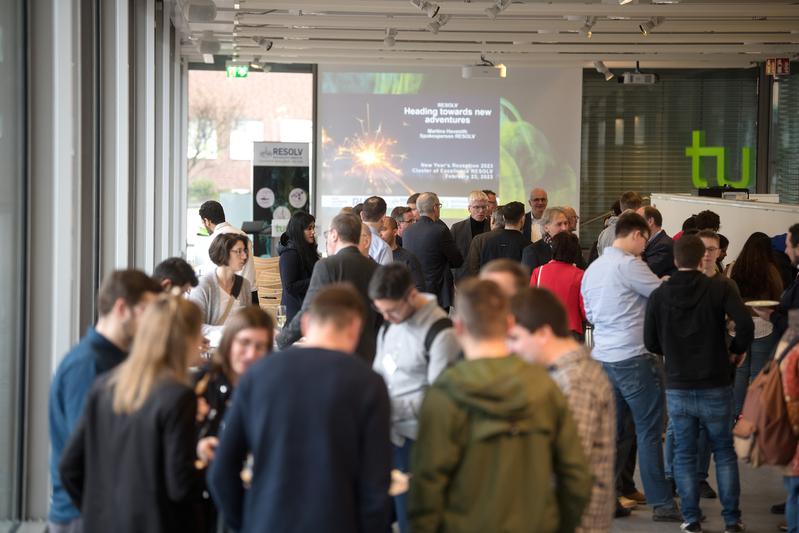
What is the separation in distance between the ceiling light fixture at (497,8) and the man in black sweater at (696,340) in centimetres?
591

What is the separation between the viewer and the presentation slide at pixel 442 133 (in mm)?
17734

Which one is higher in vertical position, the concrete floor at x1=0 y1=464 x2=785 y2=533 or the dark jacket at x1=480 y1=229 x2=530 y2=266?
the dark jacket at x1=480 y1=229 x2=530 y2=266

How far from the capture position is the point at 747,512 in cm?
651

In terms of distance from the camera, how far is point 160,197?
11906 millimetres

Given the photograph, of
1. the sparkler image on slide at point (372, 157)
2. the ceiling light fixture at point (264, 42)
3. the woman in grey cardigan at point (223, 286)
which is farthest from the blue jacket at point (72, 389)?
the sparkler image on slide at point (372, 157)

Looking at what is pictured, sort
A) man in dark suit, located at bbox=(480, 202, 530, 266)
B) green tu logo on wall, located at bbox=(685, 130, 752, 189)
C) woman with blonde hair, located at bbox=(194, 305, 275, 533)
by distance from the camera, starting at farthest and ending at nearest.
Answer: green tu logo on wall, located at bbox=(685, 130, 752, 189)
man in dark suit, located at bbox=(480, 202, 530, 266)
woman with blonde hair, located at bbox=(194, 305, 275, 533)

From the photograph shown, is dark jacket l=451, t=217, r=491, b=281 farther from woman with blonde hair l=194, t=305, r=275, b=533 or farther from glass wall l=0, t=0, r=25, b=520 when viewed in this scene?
woman with blonde hair l=194, t=305, r=275, b=533

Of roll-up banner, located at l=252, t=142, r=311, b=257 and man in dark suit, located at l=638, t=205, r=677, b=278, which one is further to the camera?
roll-up banner, located at l=252, t=142, r=311, b=257

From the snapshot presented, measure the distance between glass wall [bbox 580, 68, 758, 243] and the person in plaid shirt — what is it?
1565 cm

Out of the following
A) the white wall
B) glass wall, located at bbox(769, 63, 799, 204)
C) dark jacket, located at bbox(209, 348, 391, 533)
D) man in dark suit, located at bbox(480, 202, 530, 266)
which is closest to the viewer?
dark jacket, located at bbox(209, 348, 391, 533)

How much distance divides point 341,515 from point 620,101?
1702cm

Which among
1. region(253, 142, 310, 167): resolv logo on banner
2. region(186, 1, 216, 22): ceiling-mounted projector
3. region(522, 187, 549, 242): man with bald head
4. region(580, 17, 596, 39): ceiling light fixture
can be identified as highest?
region(580, 17, 596, 39): ceiling light fixture

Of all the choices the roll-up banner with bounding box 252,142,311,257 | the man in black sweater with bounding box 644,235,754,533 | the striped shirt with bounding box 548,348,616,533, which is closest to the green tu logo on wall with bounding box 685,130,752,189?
the roll-up banner with bounding box 252,142,311,257

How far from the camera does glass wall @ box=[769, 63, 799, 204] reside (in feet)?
60.6
